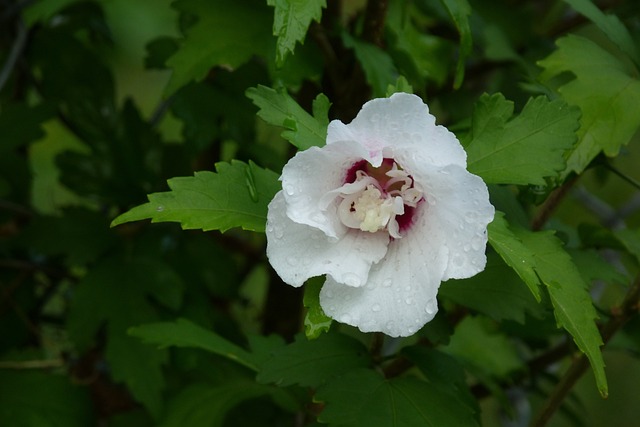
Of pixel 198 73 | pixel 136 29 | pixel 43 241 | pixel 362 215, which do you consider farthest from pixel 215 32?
→ pixel 136 29

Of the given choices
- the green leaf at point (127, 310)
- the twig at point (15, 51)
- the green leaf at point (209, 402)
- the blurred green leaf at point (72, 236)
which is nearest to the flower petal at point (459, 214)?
the green leaf at point (209, 402)

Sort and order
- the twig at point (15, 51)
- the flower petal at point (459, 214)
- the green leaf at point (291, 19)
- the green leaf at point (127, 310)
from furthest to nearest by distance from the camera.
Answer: the twig at point (15, 51) → the green leaf at point (127, 310) → the green leaf at point (291, 19) → the flower petal at point (459, 214)

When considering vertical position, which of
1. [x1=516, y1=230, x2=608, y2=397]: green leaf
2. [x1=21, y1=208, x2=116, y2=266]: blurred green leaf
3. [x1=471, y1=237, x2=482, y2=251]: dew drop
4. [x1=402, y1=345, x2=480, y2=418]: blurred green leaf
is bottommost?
[x1=21, y1=208, x2=116, y2=266]: blurred green leaf

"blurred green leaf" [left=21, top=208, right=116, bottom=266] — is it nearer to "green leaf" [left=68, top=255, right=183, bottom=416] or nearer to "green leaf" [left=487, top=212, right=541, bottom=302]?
"green leaf" [left=68, top=255, right=183, bottom=416]

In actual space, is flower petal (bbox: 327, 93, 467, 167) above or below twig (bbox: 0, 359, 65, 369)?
above

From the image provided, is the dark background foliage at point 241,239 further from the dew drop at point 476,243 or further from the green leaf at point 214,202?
the dew drop at point 476,243

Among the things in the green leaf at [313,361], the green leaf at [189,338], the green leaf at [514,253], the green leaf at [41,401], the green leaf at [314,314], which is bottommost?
the green leaf at [41,401]

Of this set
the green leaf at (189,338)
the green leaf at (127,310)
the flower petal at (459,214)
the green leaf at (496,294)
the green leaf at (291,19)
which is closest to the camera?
the flower petal at (459,214)

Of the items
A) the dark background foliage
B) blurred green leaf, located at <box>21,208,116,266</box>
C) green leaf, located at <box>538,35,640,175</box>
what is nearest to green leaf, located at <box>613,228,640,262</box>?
the dark background foliage
